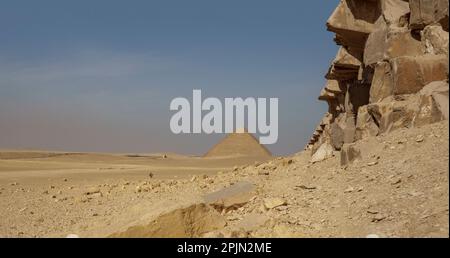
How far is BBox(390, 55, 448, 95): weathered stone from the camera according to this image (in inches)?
291

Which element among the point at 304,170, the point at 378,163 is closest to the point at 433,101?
the point at 378,163

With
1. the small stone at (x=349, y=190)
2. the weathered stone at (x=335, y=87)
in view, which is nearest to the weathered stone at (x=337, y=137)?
the weathered stone at (x=335, y=87)

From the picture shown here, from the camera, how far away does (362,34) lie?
9945 millimetres

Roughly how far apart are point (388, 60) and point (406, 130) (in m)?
1.81

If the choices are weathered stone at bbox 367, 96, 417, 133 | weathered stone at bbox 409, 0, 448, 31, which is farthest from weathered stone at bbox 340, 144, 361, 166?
weathered stone at bbox 409, 0, 448, 31

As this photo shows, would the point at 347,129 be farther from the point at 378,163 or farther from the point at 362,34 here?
the point at 378,163

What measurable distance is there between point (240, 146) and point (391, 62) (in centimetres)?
3017

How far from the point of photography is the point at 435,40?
7660mm

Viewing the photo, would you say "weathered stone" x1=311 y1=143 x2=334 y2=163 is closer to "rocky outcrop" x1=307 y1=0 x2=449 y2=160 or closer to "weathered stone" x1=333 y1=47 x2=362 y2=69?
"rocky outcrop" x1=307 y1=0 x2=449 y2=160

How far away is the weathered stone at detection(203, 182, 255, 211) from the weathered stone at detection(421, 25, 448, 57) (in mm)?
3610

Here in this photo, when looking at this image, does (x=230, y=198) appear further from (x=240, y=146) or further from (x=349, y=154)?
(x=240, y=146)

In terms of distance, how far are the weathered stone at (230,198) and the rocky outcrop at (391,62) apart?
1.85 m

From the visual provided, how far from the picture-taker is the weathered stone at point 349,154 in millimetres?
7459
